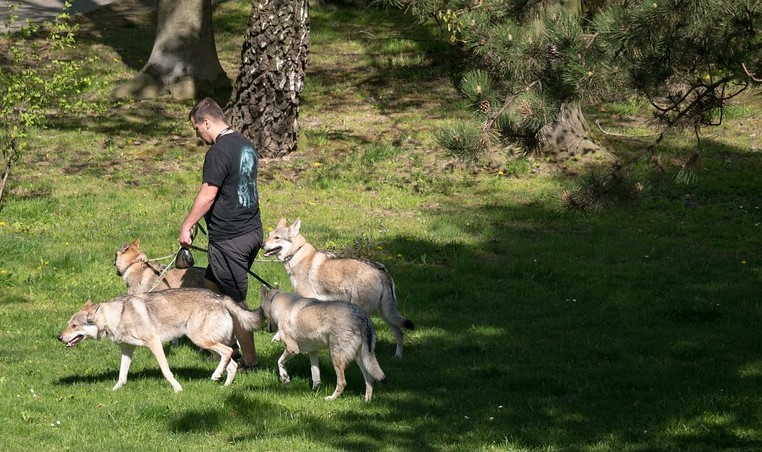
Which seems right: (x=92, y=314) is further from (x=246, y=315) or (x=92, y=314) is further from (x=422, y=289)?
(x=422, y=289)

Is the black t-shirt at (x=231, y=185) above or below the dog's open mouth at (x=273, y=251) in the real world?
above

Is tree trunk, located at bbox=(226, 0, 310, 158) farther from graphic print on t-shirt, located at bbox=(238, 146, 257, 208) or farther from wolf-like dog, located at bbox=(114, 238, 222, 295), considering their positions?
graphic print on t-shirt, located at bbox=(238, 146, 257, 208)

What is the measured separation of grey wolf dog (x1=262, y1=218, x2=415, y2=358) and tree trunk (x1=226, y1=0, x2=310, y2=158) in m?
7.92

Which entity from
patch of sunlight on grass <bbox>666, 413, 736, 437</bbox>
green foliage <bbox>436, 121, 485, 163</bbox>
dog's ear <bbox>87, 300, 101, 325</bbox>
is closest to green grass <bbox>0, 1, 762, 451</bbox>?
patch of sunlight on grass <bbox>666, 413, 736, 437</bbox>

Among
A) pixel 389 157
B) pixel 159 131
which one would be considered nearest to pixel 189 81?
pixel 159 131

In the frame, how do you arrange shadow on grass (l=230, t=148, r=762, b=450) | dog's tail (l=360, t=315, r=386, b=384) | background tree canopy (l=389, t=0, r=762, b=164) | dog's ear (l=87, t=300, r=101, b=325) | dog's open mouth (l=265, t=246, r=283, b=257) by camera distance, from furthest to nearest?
1. dog's open mouth (l=265, t=246, r=283, b=257)
2. dog's ear (l=87, t=300, r=101, b=325)
3. dog's tail (l=360, t=315, r=386, b=384)
4. shadow on grass (l=230, t=148, r=762, b=450)
5. background tree canopy (l=389, t=0, r=762, b=164)

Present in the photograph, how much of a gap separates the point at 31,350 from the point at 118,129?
10.6m

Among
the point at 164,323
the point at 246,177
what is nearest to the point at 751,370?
the point at 246,177

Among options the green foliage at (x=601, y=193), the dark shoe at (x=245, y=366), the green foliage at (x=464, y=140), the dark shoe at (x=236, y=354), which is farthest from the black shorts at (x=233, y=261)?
the green foliage at (x=601, y=193)

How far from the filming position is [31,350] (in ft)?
36.9

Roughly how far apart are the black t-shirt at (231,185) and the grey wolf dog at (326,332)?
72 centimetres

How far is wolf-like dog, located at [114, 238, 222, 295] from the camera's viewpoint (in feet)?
38.3

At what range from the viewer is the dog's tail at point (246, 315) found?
9.88 metres

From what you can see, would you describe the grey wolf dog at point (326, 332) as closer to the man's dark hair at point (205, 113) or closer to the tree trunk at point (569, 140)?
the man's dark hair at point (205, 113)
